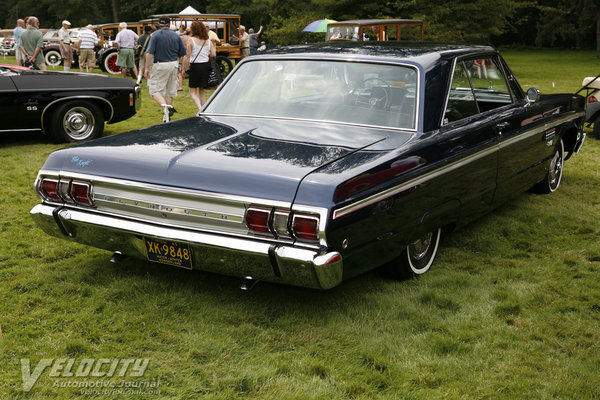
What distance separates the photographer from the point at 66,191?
401 centimetres

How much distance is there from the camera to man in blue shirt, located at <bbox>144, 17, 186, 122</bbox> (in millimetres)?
9852

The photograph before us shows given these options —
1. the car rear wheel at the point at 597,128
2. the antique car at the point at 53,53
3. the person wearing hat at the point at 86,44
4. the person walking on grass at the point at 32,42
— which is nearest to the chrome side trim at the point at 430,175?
the car rear wheel at the point at 597,128

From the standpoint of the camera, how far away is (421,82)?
4.41 m

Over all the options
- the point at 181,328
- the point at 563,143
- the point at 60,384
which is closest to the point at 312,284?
the point at 181,328

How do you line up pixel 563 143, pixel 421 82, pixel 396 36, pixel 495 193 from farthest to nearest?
pixel 396 36, pixel 563 143, pixel 495 193, pixel 421 82

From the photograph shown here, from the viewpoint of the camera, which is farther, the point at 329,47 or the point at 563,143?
the point at 563,143

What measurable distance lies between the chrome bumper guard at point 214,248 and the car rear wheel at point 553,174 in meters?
3.85

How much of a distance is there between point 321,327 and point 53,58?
24709mm

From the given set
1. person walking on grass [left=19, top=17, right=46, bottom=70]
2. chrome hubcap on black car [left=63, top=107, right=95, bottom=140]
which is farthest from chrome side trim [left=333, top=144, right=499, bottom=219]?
person walking on grass [left=19, top=17, right=46, bottom=70]

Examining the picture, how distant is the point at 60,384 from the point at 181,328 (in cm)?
A: 74

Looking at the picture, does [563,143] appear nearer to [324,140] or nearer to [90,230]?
[324,140]

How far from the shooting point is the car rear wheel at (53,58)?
82.9 ft

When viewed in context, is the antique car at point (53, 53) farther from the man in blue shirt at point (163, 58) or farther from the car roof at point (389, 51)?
the car roof at point (389, 51)

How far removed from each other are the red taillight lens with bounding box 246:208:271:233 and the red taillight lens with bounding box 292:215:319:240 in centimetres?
15
